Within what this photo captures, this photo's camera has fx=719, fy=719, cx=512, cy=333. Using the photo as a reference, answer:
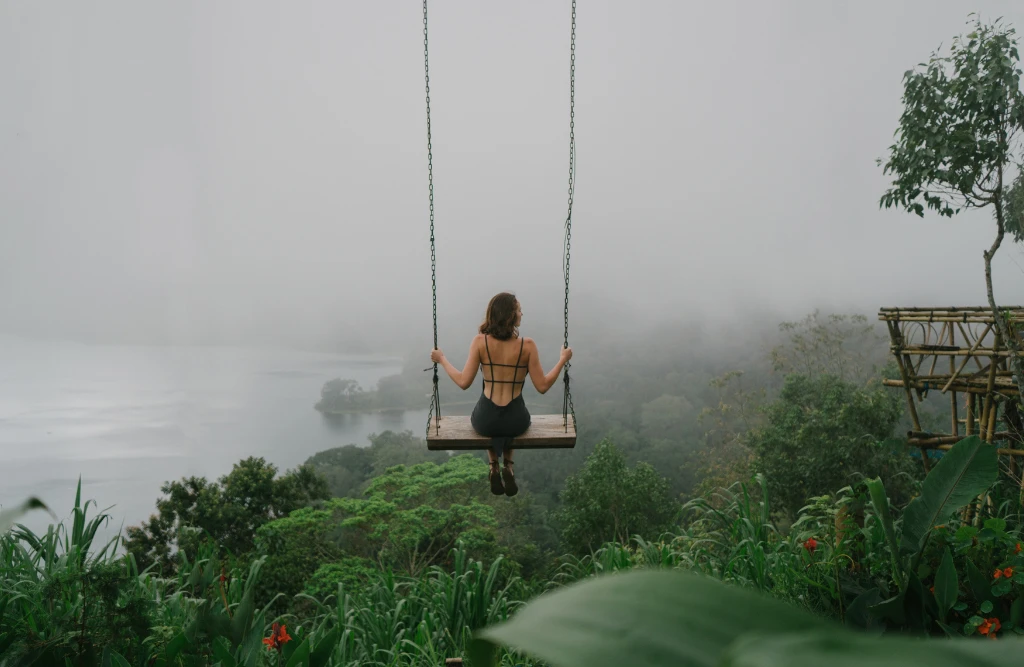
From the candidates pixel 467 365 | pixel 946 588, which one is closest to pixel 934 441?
pixel 946 588

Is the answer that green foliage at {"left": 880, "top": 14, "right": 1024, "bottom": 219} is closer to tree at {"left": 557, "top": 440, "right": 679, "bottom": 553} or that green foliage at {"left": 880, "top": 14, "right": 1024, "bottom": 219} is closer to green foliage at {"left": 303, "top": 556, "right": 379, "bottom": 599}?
green foliage at {"left": 303, "top": 556, "right": 379, "bottom": 599}

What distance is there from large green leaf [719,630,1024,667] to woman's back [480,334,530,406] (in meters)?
3.32

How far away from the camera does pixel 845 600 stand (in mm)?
2879

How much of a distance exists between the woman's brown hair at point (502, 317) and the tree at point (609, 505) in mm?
10569

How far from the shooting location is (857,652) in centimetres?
11

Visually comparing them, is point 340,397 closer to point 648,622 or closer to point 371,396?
point 371,396

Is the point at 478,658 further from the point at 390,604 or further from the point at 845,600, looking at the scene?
the point at 390,604

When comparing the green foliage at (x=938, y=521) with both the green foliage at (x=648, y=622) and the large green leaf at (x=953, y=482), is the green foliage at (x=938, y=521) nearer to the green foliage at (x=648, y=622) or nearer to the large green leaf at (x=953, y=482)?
the large green leaf at (x=953, y=482)

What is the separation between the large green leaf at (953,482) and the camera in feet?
8.39

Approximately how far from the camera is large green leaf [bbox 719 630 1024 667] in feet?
0.33

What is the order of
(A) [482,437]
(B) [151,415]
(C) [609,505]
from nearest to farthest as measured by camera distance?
(A) [482,437] → (C) [609,505] → (B) [151,415]

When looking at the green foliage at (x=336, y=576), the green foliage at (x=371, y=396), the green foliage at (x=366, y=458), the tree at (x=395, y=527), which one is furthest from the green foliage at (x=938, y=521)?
the green foliage at (x=371, y=396)

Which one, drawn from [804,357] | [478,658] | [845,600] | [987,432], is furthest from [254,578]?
[804,357]

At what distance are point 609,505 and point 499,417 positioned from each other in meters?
10.7
